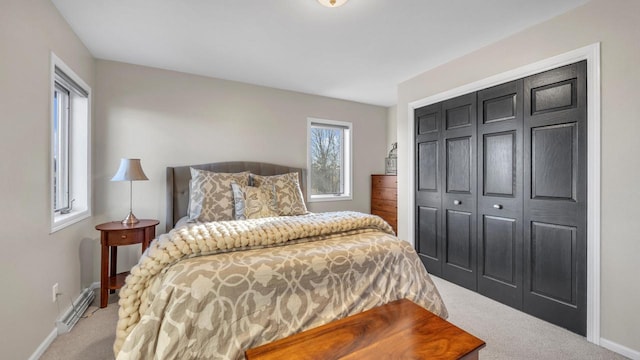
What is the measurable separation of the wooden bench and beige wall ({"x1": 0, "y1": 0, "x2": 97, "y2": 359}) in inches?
56.6

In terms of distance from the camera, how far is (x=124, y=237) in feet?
8.18

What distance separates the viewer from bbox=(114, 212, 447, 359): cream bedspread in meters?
1.26

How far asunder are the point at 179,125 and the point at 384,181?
2.86m

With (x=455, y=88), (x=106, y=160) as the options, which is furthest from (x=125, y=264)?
(x=455, y=88)

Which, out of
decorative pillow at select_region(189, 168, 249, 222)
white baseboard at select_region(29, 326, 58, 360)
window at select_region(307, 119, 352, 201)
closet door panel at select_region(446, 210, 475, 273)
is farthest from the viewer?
window at select_region(307, 119, 352, 201)

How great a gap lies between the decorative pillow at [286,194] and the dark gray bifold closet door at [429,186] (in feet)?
4.64

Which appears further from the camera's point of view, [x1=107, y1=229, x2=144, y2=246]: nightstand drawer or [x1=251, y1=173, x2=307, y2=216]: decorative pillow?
[x1=251, y1=173, x2=307, y2=216]: decorative pillow

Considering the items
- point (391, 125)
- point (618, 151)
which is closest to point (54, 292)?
point (618, 151)

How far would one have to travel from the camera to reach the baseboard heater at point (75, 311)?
2039 millimetres

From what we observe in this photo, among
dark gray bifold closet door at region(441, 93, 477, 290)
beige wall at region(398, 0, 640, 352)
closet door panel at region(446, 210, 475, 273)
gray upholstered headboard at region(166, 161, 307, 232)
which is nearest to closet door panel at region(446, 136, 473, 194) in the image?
dark gray bifold closet door at region(441, 93, 477, 290)

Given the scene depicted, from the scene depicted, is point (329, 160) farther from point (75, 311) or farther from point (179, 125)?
point (75, 311)

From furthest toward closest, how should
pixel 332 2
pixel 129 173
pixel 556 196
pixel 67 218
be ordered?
pixel 129 173, pixel 67 218, pixel 556 196, pixel 332 2

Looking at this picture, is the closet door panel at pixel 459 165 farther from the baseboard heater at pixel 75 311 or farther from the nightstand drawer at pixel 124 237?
the baseboard heater at pixel 75 311

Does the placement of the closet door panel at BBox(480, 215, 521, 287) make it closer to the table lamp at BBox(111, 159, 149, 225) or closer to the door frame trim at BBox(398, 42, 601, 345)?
the door frame trim at BBox(398, 42, 601, 345)
